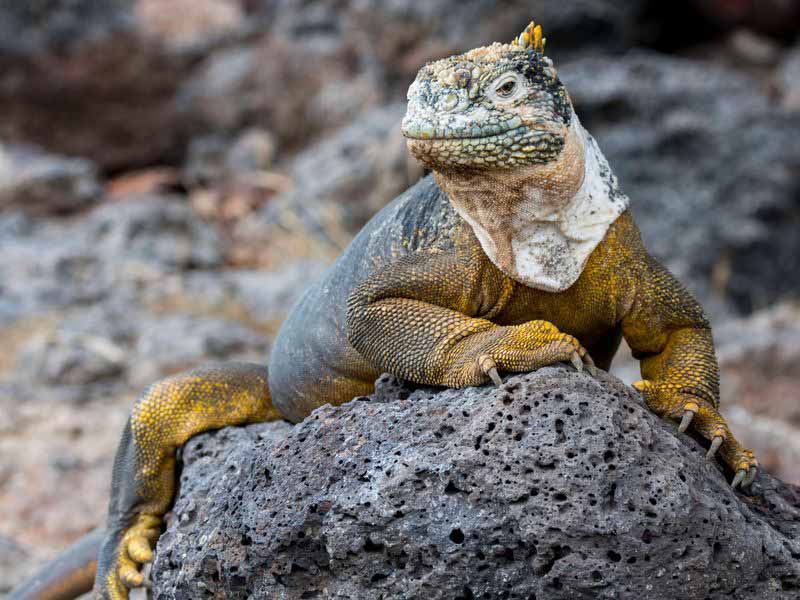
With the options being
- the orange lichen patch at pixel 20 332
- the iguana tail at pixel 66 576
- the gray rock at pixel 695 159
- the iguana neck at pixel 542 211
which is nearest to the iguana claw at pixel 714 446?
the iguana neck at pixel 542 211

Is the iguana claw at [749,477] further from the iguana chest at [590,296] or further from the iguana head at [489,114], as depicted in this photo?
the iguana head at [489,114]

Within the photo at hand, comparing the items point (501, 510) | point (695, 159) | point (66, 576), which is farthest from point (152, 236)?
point (501, 510)

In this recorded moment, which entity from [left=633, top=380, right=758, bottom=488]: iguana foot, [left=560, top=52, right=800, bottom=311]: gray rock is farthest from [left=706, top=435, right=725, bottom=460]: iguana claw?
[left=560, top=52, right=800, bottom=311]: gray rock

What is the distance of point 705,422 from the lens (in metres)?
3.37

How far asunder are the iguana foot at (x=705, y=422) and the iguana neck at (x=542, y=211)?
0.48m

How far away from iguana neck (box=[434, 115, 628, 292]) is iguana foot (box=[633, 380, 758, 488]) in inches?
18.7

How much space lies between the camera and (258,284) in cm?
982

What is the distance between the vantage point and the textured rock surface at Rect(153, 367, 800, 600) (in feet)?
9.21

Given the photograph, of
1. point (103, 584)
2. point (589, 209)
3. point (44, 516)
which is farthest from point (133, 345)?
point (589, 209)

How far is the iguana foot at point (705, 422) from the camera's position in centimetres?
332

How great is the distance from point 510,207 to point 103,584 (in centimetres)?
237

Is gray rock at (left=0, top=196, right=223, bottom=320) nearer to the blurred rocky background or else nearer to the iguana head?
the blurred rocky background

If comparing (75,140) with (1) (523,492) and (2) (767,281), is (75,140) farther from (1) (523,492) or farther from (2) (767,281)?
(1) (523,492)

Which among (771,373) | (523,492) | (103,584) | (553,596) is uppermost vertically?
(523,492)
